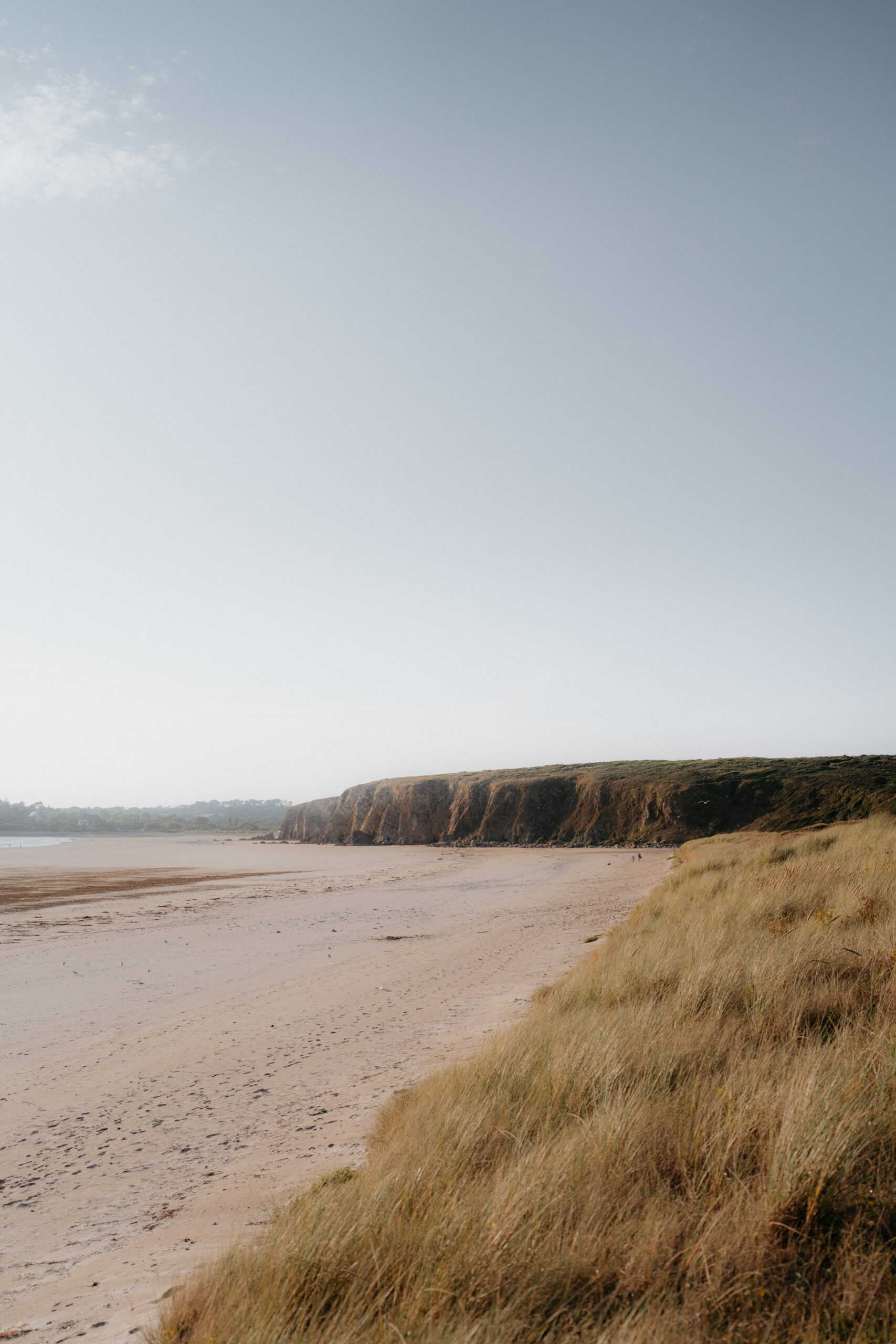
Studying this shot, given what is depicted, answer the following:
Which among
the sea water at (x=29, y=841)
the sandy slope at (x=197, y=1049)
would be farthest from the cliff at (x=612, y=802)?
the sandy slope at (x=197, y=1049)

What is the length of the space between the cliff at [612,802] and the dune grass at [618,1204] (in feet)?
149

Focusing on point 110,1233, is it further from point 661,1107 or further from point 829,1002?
point 829,1002

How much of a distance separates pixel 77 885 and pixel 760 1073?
31.9 metres

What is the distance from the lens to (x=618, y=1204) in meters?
2.91

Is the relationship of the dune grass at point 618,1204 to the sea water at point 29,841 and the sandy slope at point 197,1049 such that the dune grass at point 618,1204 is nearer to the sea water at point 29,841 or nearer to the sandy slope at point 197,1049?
the sandy slope at point 197,1049

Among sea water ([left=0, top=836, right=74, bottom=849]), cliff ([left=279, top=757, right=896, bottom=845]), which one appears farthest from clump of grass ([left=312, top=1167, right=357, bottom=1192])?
sea water ([left=0, top=836, right=74, bottom=849])

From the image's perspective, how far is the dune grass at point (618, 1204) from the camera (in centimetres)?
241

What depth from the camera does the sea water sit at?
66750 mm

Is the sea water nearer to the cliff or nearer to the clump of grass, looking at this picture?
the cliff

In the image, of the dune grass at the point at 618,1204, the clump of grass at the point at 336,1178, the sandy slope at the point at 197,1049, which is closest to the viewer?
the dune grass at the point at 618,1204

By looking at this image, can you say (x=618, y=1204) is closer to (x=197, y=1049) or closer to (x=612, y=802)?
(x=197, y=1049)

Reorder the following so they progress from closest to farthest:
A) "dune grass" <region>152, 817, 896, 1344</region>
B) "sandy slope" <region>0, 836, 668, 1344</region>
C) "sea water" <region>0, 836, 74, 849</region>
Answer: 1. "dune grass" <region>152, 817, 896, 1344</region>
2. "sandy slope" <region>0, 836, 668, 1344</region>
3. "sea water" <region>0, 836, 74, 849</region>

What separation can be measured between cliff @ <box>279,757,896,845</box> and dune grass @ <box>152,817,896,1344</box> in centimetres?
4548

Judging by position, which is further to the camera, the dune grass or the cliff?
the cliff
